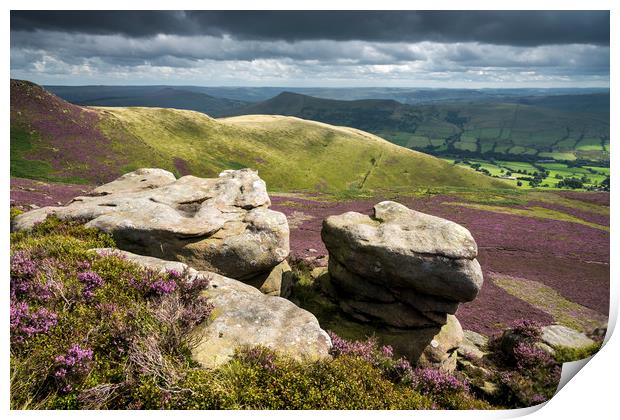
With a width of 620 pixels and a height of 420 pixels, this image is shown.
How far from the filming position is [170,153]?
460ft

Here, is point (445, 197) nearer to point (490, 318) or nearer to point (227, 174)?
point (490, 318)

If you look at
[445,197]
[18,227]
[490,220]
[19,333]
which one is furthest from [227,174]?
[445,197]

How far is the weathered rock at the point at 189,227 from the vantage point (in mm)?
14875

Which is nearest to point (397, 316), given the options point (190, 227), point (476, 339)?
point (476, 339)

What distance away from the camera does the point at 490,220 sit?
215 ft

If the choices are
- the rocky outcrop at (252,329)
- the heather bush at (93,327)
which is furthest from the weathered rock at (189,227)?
the rocky outcrop at (252,329)

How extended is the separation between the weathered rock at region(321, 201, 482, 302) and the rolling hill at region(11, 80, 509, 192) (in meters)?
78.5

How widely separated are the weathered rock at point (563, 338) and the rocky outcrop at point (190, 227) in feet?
43.9

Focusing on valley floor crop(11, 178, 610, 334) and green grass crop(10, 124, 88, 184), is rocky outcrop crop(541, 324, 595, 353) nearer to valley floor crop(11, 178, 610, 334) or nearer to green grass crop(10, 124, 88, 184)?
valley floor crop(11, 178, 610, 334)

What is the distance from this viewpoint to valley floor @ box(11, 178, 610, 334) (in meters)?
29.5

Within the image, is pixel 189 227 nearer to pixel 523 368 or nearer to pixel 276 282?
pixel 276 282

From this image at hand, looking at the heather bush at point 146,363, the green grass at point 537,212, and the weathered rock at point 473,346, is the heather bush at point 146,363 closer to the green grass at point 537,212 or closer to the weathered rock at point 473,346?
the weathered rock at point 473,346

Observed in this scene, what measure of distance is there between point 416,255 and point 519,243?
44952mm
